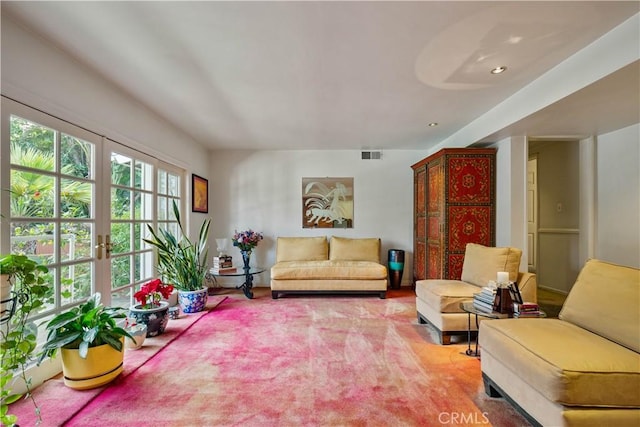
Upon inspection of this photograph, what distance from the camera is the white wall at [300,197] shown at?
479 cm

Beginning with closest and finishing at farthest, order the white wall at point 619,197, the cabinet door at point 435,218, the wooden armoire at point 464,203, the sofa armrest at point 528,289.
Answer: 1. the sofa armrest at point 528,289
2. the white wall at point 619,197
3. the wooden armoire at point 464,203
4. the cabinet door at point 435,218

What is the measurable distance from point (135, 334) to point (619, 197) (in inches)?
202

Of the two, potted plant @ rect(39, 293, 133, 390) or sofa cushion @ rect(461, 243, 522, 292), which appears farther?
sofa cushion @ rect(461, 243, 522, 292)

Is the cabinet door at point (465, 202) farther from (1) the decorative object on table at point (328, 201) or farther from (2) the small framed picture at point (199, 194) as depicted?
(2) the small framed picture at point (199, 194)

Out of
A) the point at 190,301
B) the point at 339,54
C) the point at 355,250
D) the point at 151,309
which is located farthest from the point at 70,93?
the point at 355,250

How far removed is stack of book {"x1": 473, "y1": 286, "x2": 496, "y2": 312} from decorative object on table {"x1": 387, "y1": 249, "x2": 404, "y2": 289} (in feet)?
7.19

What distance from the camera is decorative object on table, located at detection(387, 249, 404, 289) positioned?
14.5ft

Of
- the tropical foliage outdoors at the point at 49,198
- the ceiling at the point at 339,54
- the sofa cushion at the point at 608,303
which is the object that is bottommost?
the sofa cushion at the point at 608,303

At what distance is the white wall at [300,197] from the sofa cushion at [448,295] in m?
2.07

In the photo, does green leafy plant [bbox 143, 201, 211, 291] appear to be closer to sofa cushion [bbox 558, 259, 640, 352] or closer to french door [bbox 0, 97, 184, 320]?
french door [bbox 0, 97, 184, 320]

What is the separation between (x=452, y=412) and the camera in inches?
62.1

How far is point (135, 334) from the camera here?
227cm

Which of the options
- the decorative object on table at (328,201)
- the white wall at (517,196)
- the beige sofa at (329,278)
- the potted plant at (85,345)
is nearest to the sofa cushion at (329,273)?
the beige sofa at (329,278)

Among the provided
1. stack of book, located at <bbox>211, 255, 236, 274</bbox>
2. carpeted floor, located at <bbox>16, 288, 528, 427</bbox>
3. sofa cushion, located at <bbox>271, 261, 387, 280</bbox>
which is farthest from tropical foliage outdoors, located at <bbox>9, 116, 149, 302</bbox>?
sofa cushion, located at <bbox>271, 261, 387, 280</bbox>
